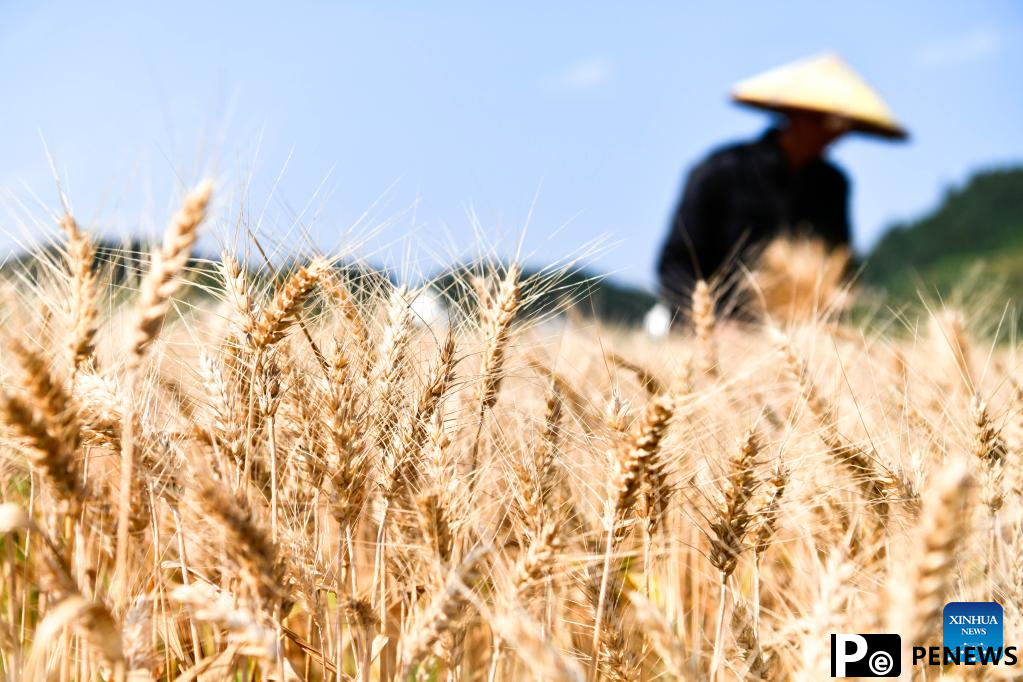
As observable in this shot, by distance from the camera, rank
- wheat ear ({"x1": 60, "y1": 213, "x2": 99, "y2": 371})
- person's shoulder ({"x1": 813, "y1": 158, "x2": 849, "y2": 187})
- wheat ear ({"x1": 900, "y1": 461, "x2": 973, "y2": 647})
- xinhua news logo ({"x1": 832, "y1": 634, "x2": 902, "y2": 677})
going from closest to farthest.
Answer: wheat ear ({"x1": 900, "y1": 461, "x2": 973, "y2": 647})
xinhua news logo ({"x1": 832, "y1": 634, "x2": 902, "y2": 677})
wheat ear ({"x1": 60, "y1": 213, "x2": 99, "y2": 371})
person's shoulder ({"x1": 813, "y1": 158, "x2": 849, "y2": 187})

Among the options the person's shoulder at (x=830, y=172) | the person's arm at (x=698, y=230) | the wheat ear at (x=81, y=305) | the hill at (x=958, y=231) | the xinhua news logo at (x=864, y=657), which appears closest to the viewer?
the xinhua news logo at (x=864, y=657)

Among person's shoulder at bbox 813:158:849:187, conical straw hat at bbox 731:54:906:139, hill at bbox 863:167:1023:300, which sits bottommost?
person's shoulder at bbox 813:158:849:187

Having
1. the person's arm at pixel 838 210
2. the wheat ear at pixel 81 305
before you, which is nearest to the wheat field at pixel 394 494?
the wheat ear at pixel 81 305

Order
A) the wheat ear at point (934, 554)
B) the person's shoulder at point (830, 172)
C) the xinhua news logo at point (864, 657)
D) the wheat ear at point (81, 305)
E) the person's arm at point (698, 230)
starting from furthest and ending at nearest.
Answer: the person's shoulder at point (830, 172), the person's arm at point (698, 230), the wheat ear at point (81, 305), the xinhua news logo at point (864, 657), the wheat ear at point (934, 554)

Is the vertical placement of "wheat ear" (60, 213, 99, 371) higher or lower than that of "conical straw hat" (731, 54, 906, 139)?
lower

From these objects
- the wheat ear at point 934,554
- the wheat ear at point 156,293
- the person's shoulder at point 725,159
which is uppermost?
the person's shoulder at point 725,159

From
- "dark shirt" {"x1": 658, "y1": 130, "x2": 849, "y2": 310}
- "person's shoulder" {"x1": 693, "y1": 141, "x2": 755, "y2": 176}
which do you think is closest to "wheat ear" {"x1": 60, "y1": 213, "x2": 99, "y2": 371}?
"dark shirt" {"x1": 658, "y1": 130, "x2": 849, "y2": 310}

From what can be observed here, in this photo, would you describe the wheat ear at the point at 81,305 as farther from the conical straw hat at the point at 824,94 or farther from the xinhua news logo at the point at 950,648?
the conical straw hat at the point at 824,94

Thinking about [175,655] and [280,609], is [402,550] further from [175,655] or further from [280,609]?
[175,655]

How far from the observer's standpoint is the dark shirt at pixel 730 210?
164 inches

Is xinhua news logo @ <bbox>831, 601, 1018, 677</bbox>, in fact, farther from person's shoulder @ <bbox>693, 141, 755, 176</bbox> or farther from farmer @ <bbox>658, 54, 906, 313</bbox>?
person's shoulder @ <bbox>693, 141, 755, 176</bbox>

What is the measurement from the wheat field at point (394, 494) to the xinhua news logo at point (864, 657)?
0.07 ft

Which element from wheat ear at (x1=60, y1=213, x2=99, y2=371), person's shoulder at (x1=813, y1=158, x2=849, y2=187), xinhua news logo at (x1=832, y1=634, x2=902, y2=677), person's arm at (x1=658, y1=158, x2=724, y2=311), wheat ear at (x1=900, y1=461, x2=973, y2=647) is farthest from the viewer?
person's shoulder at (x1=813, y1=158, x2=849, y2=187)

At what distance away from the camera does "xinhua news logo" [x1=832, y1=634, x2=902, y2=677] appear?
71 centimetres
